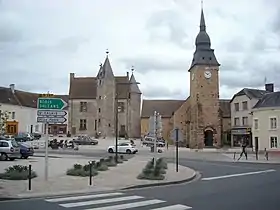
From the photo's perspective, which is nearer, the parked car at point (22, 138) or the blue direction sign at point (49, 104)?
the blue direction sign at point (49, 104)

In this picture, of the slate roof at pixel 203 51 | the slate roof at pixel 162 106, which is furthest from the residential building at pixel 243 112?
the slate roof at pixel 162 106

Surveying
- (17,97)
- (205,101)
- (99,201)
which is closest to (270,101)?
(205,101)

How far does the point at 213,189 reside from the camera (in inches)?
719

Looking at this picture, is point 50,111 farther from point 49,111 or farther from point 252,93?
point 252,93

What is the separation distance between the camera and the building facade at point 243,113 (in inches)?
3130

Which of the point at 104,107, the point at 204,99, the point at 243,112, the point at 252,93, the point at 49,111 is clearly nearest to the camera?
the point at 49,111

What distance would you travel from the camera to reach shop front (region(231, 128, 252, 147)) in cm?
8012

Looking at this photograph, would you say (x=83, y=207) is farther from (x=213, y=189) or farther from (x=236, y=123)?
(x=236, y=123)

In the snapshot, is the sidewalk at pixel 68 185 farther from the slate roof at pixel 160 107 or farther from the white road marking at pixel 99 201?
the slate roof at pixel 160 107

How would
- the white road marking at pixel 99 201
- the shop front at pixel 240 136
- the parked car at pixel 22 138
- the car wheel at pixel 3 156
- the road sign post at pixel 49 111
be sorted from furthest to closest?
the shop front at pixel 240 136
the parked car at pixel 22 138
the car wheel at pixel 3 156
the road sign post at pixel 49 111
the white road marking at pixel 99 201

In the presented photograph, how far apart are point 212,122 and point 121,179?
2401 inches

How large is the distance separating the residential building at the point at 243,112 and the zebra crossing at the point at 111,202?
66015 millimetres

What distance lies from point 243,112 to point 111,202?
70877mm

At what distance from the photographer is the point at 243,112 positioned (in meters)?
81.9
